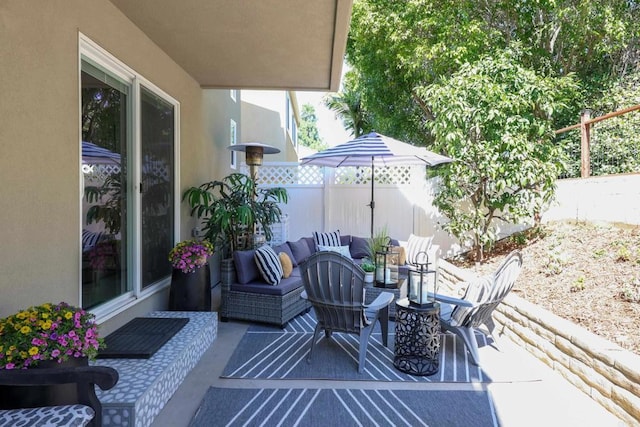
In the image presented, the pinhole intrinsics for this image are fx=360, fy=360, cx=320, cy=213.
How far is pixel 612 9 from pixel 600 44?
58 cm

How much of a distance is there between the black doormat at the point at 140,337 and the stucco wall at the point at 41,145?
0.45 m

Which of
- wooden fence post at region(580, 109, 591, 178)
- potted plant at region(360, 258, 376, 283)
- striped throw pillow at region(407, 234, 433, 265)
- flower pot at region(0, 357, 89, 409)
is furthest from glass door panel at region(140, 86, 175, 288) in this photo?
wooden fence post at region(580, 109, 591, 178)

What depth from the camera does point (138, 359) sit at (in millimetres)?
2473

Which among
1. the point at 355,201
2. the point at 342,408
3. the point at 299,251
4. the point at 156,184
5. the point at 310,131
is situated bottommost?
the point at 342,408

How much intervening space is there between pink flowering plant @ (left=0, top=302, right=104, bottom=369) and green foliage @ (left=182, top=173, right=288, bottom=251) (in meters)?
2.86

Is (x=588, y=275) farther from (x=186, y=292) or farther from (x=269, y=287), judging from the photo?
(x=186, y=292)

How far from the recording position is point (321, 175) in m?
6.99

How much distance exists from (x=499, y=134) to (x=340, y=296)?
141 inches

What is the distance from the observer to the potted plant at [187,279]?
3686 mm

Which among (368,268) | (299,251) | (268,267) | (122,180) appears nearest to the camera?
(122,180)

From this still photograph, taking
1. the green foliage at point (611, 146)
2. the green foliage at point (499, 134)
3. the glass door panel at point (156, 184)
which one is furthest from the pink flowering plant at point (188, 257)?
the green foliage at point (611, 146)

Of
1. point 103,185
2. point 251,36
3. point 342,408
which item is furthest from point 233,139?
point 342,408

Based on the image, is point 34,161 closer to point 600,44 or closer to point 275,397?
point 275,397

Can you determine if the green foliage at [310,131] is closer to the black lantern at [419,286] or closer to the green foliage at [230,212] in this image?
the green foliage at [230,212]
